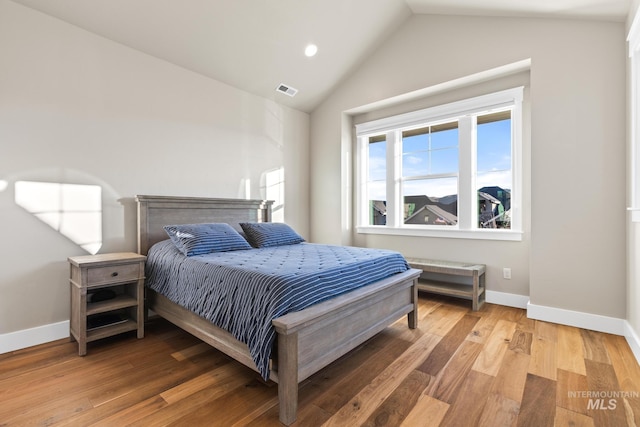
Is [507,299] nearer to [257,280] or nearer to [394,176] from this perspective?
[394,176]

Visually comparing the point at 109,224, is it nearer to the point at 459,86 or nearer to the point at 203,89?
the point at 203,89

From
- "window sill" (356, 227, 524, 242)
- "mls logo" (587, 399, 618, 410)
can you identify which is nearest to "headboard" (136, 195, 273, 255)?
"window sill" (356, 227, 524, 242)

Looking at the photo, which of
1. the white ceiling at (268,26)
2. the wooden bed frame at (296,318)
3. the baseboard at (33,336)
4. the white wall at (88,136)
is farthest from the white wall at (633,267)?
the baseboard at (33,336)

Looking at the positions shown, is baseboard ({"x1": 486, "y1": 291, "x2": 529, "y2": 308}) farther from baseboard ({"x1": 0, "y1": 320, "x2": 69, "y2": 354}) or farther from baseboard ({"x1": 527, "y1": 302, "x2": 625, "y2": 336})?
baseboard ({"x1": 0, "y1": 320, "x2": 69, "y2": 354})

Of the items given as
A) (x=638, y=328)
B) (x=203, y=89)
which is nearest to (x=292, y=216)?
(x=203, y=89)

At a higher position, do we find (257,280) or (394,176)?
(394,176)

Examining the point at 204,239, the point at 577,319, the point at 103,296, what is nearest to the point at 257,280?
the point at 204,239

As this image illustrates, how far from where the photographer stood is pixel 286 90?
13.7 ft

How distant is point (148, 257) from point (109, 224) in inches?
17.8

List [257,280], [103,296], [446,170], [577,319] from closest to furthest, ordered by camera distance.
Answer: [257,280]
[103,296]
[577,319]
[446,170]

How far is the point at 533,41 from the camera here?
118 inches

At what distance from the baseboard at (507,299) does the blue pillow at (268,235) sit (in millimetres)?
2205

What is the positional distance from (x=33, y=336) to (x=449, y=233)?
4.05m

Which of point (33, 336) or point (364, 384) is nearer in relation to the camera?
point (364, 384)
